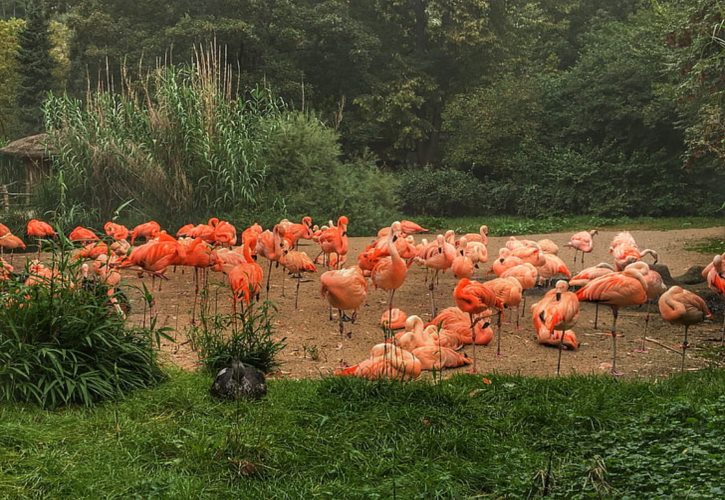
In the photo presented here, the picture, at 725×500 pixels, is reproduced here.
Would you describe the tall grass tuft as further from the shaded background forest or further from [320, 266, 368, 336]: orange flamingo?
[320, 266, 368, 336]: orange flamingo

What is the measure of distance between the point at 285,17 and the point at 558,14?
396 inches

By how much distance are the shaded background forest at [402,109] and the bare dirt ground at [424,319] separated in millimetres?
3573

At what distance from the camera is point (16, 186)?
16484 mm

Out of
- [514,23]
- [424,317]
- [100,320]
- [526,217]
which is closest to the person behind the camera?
[100,320]

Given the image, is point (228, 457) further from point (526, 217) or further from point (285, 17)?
point (285, 17)

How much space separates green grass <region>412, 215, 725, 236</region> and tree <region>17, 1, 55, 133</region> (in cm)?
1529

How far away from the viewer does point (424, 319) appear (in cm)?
778

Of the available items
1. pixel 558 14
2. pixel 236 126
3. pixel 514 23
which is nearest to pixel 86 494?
pixel 236 126

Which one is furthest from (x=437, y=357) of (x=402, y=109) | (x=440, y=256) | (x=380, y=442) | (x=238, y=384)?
(x=402, y=109)

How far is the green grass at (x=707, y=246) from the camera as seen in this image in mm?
12203

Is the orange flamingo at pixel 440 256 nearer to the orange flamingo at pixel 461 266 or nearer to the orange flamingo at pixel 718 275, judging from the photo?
the orange flamingo at pixel 461 266

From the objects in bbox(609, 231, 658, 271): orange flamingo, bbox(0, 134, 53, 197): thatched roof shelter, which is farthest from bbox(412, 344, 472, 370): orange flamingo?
bbox(0, 134, 53, 197): thatched roof shelter

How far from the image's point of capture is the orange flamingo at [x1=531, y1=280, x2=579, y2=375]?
5.84 metres

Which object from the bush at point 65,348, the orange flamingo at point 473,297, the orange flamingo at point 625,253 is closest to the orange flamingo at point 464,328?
the orange flamingo at point 473,297
